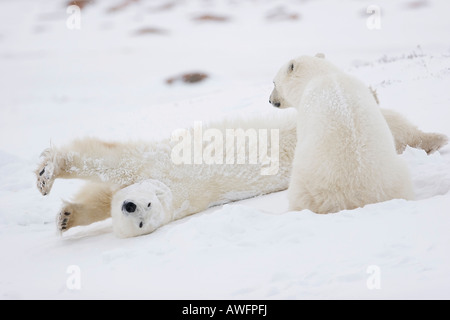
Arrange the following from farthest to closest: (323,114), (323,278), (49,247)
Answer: (49,247) → (323,114) → (323,278)

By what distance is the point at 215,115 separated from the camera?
846cm

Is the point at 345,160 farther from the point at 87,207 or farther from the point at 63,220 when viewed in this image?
the point at 63,220

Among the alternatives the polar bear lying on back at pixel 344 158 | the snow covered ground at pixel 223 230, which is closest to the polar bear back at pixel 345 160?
the polar bear lying on back at pixel 344 158

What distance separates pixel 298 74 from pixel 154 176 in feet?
4.61

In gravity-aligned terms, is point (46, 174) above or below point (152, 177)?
above

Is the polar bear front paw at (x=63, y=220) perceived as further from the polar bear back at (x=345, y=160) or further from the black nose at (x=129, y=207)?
the polar bear back at (x=345, y=160)

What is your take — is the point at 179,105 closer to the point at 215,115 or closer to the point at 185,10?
the point at 215,115

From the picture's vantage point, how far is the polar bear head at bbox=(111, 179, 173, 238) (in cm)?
363

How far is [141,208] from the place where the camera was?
365 cm

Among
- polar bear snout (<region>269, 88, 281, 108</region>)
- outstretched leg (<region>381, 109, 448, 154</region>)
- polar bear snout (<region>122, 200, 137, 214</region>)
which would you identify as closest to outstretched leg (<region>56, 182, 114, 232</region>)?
polar bear snout (<region>122, 200, 137, 214</region>)

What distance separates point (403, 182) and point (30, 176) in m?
4.47

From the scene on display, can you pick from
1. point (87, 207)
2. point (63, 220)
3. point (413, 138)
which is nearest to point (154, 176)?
point (87, 207)

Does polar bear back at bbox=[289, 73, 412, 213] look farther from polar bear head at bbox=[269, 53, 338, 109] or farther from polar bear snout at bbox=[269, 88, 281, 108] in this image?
polar bear snout at bbox=[269, 88, 281, 108]
